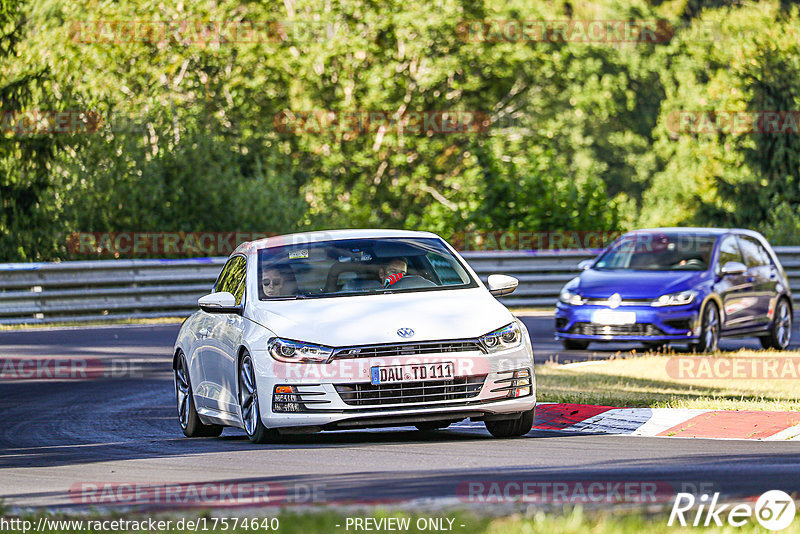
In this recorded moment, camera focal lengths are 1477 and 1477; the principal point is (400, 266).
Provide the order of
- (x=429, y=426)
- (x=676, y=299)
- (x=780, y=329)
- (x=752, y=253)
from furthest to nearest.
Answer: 1. (x=752, y=253)
2. (x=780, y=329)
3. (x=676, y=299)
4. (x=429, y=426)

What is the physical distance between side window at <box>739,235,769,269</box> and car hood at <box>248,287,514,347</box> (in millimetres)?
9910

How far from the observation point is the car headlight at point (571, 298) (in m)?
19.0

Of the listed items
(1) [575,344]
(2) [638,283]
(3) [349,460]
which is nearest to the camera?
(3) [349,460]

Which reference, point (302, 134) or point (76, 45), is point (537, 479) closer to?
point (76, 45)

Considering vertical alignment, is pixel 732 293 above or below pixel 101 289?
above

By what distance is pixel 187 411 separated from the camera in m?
12.1

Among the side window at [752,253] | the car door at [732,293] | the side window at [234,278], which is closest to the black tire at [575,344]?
the car door at [732,293]

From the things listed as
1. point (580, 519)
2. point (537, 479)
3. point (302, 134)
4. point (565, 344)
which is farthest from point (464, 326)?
point (302, 134)

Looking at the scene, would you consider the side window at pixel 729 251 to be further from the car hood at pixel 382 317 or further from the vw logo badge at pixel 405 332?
the vw logo badge at pixel 405 332

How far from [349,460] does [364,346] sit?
932mm

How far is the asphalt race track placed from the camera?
8000 millimetres

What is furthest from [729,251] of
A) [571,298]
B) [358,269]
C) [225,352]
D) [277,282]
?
[225,352]

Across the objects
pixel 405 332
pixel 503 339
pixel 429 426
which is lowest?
pixel 429 426

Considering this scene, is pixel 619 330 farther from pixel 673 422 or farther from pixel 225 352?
pixel 225 352
